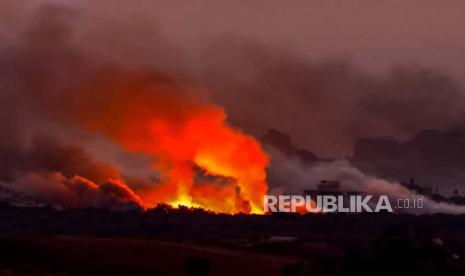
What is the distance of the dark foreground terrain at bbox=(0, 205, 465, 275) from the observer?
76125 mm

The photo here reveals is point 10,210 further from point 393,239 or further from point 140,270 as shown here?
point 393,239

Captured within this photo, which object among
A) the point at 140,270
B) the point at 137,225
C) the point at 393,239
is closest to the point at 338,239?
the point at 137,225

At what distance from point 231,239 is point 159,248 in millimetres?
34490

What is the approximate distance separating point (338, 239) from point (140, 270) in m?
60.2

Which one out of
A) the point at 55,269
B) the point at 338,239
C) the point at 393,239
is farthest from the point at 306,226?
the point at 393,239

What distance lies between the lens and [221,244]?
141 meters

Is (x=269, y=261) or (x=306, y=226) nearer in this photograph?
(x=269, y=261)

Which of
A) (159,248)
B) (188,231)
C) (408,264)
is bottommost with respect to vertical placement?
(408,264)

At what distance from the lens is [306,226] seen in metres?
180

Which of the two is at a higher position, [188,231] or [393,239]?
[188,231]

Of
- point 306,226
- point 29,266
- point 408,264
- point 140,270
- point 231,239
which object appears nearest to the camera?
point 408,264

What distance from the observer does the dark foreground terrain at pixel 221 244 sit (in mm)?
76125

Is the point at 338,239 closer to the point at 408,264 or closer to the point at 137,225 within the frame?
the point at 137,225

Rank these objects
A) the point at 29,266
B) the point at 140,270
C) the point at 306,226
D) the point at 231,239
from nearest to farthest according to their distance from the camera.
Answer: the point at 29,266
the point at 140,270
the point at 231,239
the point at 306,226
